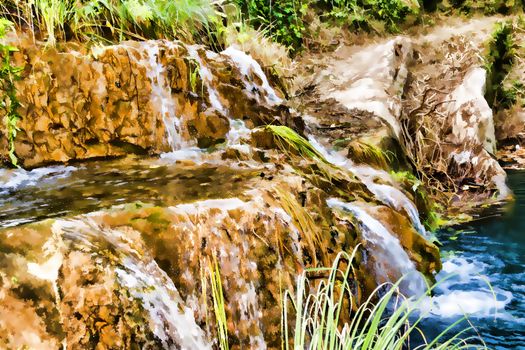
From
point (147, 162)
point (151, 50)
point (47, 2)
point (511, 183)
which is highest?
point (47, 2)

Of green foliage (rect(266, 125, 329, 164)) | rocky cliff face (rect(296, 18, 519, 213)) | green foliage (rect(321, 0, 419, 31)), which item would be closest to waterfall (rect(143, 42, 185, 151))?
green foliage (rect(266, 125, 329, 164))

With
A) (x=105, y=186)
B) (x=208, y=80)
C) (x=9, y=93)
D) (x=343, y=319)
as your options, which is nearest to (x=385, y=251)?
(x=343, y=319)

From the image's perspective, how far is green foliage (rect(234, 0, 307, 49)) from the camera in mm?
7754

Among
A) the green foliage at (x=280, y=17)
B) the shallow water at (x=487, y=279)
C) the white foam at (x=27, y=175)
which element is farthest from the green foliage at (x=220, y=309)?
the green foliage at (x=280, y=17)

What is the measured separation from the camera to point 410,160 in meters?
6.19

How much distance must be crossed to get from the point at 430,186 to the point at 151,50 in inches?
151

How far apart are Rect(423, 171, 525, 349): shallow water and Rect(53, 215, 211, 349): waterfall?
130 centimetres

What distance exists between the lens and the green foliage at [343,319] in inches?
61.6

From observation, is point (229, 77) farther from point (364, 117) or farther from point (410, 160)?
point (410, 160)

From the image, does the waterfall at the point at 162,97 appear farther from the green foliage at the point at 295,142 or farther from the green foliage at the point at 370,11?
the green foliage at the point at 370,11

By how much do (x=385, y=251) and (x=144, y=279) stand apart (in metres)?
2.04

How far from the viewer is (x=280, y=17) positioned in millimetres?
8047

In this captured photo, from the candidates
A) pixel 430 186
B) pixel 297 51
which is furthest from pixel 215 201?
pixel 297 51

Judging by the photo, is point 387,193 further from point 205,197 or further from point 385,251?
point 205,197
